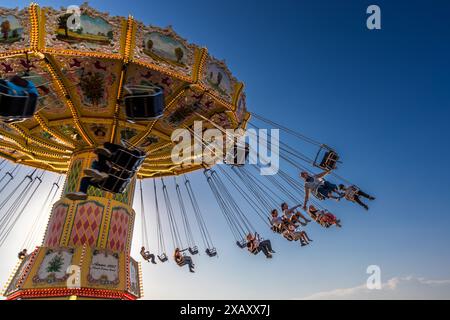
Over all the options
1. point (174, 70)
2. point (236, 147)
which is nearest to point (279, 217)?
point (236, 147)

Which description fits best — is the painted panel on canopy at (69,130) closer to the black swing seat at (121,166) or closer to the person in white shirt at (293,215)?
the black swing seat at (121,166)

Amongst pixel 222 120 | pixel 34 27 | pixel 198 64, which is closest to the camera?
pixel 34 27

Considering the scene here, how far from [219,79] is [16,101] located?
4.63 meters

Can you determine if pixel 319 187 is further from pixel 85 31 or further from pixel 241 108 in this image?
pixel 85 31

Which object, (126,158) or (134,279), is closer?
(126,158)

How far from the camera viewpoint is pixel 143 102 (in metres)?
6.91

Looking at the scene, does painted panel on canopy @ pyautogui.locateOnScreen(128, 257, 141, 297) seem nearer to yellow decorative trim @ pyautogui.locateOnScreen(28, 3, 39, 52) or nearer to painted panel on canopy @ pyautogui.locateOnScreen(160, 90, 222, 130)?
painted panel on canopy @ pyautogui.locateOnScreen(160, 90, 222, 130)

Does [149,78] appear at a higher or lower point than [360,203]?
higher

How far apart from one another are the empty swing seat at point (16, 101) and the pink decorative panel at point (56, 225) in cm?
342

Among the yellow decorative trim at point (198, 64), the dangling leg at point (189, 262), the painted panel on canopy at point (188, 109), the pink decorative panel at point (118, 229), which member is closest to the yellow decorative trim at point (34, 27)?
the yellow decorative trim at point (198, 64)

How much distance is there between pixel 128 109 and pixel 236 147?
3.62 meters

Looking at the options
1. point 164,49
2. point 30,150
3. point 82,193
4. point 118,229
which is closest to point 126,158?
point 82,193
